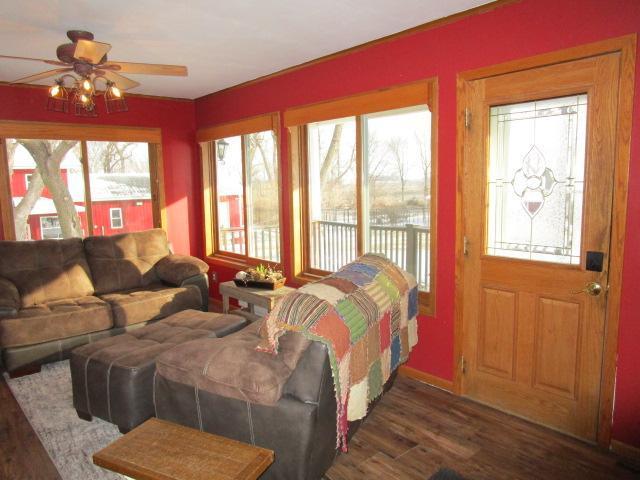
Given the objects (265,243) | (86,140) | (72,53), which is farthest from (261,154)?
(72,53)

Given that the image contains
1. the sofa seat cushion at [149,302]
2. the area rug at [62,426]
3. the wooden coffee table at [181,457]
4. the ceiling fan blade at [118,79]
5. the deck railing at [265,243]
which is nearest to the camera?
the wooden coffee table at [181,457]

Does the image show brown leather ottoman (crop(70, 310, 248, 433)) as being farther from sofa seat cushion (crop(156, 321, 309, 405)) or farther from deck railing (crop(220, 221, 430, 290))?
deck railing (crop(220, 221, 430, 290))

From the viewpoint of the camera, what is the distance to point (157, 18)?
9.28 ft

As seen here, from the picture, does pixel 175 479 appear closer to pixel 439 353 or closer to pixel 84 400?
pixel 84 400

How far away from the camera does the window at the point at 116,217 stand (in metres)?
5.25

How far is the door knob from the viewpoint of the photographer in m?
2.40

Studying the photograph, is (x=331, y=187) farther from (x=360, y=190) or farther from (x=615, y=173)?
(x=615, y=173)

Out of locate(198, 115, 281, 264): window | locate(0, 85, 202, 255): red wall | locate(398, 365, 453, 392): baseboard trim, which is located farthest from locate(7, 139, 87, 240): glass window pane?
locate(398, 365, 453, 392): baseboard trim

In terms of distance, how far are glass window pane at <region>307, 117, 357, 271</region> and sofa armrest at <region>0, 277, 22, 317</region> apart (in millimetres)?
2516

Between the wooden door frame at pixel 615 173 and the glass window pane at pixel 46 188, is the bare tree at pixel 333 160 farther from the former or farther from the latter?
the glass window pane at pixel 46 188

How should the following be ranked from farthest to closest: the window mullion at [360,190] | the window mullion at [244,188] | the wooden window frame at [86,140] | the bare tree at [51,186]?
1. the window mullion at [244,188]
2. the bare tree at [51,186]
3. the wooden window frame at [86,140]
4. the window mullion at [360,190]

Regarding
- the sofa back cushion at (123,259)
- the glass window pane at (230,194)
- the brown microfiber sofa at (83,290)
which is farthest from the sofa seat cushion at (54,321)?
the glass window pane at (230,194)

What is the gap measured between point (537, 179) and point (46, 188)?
470 centimetres

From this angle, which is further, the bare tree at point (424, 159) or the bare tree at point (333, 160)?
the bare tree at point (333, 160)
